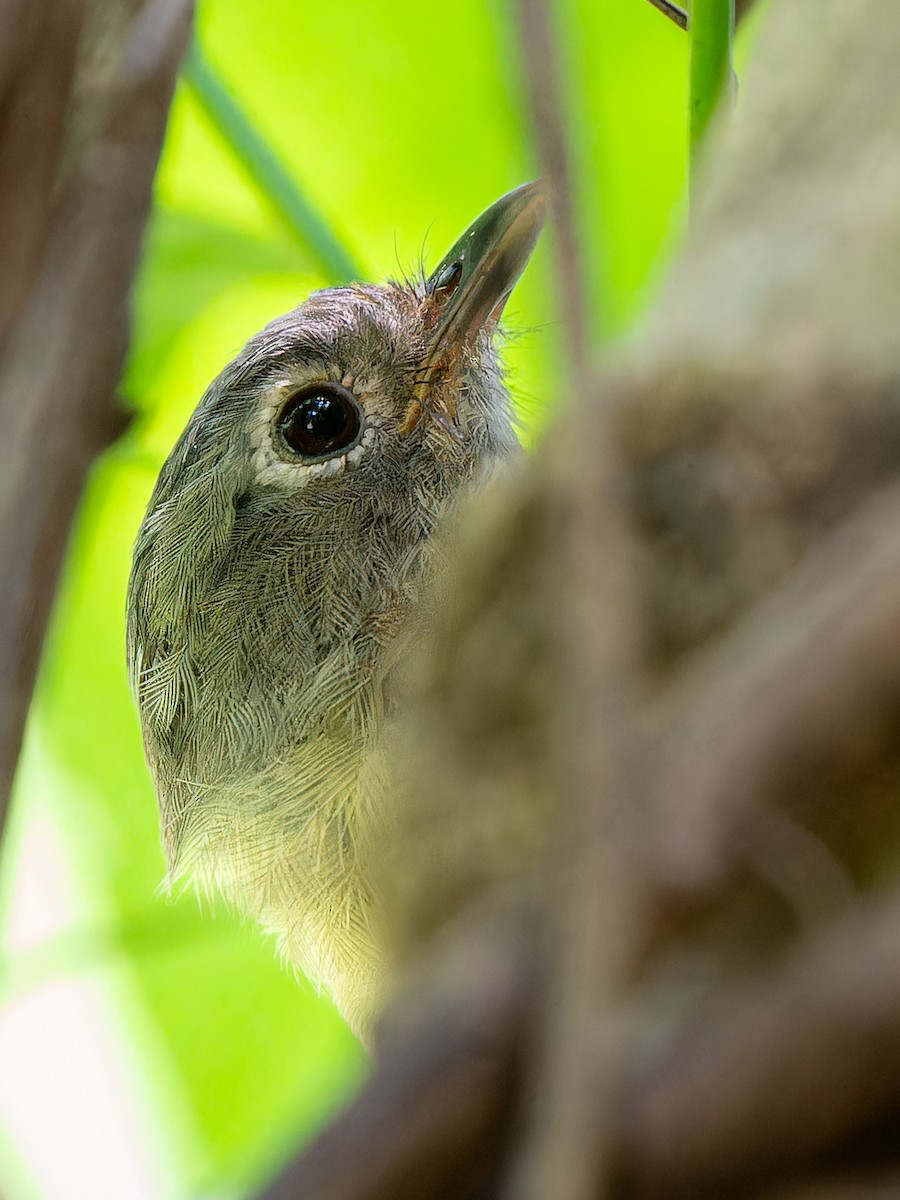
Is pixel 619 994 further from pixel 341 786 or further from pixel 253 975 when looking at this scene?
pixel 253 975

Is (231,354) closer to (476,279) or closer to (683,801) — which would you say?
(476,279)

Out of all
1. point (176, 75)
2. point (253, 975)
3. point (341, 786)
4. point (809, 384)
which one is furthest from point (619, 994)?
point (253, 975)

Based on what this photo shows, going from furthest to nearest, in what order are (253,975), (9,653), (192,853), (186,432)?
(253,975), (186,432), (192,853), (9,653)

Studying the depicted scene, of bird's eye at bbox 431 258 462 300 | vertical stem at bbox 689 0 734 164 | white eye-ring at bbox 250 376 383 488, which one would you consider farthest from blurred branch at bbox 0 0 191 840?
bird's eye at bbox 431 258 462 300

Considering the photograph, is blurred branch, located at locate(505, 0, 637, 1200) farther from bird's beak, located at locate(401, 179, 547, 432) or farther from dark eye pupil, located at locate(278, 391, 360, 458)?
dark eye pupil, located at locate(278, 391, 360, 458)

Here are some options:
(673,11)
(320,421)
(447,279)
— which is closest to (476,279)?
(447,279)

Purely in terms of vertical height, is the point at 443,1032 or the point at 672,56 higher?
the point at 672,56

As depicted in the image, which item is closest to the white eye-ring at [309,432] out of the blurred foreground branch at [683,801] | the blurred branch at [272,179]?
the blurred branch at [272,179]

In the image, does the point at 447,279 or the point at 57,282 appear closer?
the point at 57,282

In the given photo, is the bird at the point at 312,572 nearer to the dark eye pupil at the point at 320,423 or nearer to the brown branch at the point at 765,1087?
the dark eye pupil at the point at 320,423
